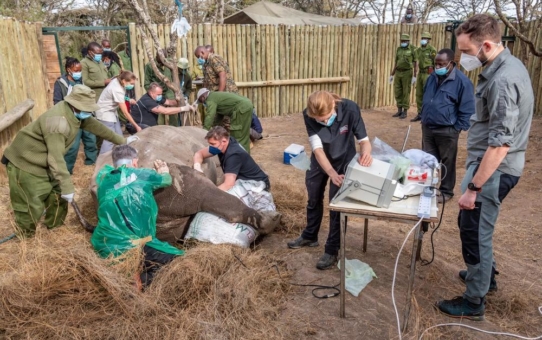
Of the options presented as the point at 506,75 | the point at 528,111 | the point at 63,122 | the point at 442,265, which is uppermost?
the point at 506,75

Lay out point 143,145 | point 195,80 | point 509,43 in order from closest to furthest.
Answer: point 143,145
point 195,80
point 509,43

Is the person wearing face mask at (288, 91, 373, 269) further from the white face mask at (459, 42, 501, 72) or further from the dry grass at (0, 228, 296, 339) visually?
the white face mask at (459, 42, 501, 72)

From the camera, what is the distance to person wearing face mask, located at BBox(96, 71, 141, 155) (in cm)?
598

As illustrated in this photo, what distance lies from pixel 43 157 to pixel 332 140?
2.56 m

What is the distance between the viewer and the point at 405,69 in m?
9.83

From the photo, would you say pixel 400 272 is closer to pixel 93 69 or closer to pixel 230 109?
pixel 230 109

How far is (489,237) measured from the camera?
108 inches

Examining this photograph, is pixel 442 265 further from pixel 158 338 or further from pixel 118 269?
pixel 118 269

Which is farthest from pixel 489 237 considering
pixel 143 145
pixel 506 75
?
pixel 143 145

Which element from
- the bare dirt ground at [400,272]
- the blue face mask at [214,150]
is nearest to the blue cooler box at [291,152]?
the bare dirt ground at [400,272]

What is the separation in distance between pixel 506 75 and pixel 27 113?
6.27m

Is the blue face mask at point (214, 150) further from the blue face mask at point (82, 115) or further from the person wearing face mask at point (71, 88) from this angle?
the person wearing face mask at point (71, 88)

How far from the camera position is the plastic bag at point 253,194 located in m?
4.30

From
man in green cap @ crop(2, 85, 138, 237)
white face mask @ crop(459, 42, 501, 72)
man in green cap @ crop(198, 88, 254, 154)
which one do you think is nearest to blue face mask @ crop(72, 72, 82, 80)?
man in green cap @ crop(198, 88, 254, 154)
